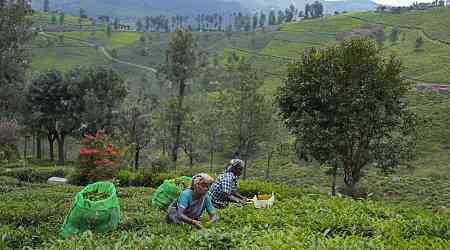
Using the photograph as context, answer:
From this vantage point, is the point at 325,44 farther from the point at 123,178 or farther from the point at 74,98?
the point at 74,98

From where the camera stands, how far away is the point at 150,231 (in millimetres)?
8156

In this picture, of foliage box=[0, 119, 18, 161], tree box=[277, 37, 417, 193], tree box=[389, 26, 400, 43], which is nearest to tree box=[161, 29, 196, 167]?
foliage box=[0, 119, 18, 161]

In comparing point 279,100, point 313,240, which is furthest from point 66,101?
point 313,240

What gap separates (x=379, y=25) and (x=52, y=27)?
107460 millimetres

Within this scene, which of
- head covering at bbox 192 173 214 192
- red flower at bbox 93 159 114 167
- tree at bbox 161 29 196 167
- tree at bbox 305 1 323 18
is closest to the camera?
head covering at bbox 192 173 214 192

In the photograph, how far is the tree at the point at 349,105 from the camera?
66.3 ft

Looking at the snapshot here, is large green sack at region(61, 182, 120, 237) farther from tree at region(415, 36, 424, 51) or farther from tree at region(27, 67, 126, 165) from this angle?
tree at region(415, 36, 424, 51)

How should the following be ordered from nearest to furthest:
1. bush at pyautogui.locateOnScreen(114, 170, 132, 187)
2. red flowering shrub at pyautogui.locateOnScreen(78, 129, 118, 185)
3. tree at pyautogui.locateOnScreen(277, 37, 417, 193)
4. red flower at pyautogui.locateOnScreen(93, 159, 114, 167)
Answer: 1. tree at pyautogui.locateOnScreen(277, 37, 417, 193)
2. bush at pyautogui.locateOnScreen(114, 170, 132, 187)
3. red flower at pyautogui.locateOnScreen(93, 159, 114, 167)
4. red flowering shrub at pyautogui.locateOnScreen(78, 129, 118, 185)

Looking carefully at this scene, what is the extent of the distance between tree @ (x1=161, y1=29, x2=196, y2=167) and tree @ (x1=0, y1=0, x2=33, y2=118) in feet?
55.9

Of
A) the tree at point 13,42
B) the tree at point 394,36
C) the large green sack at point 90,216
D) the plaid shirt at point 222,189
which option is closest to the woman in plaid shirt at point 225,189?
the plaid shirt at point 222,189

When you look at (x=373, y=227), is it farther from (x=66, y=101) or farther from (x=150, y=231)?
(x=66, y=101)

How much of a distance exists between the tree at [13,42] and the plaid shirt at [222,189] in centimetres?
1430

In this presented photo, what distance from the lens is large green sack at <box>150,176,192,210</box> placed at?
11055 millimetres

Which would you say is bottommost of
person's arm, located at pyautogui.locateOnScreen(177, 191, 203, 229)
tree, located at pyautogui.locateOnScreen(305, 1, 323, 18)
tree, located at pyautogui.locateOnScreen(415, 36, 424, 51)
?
person's arm, located at pyautogui.locateOnScreen(177, 191, 203, 229)
